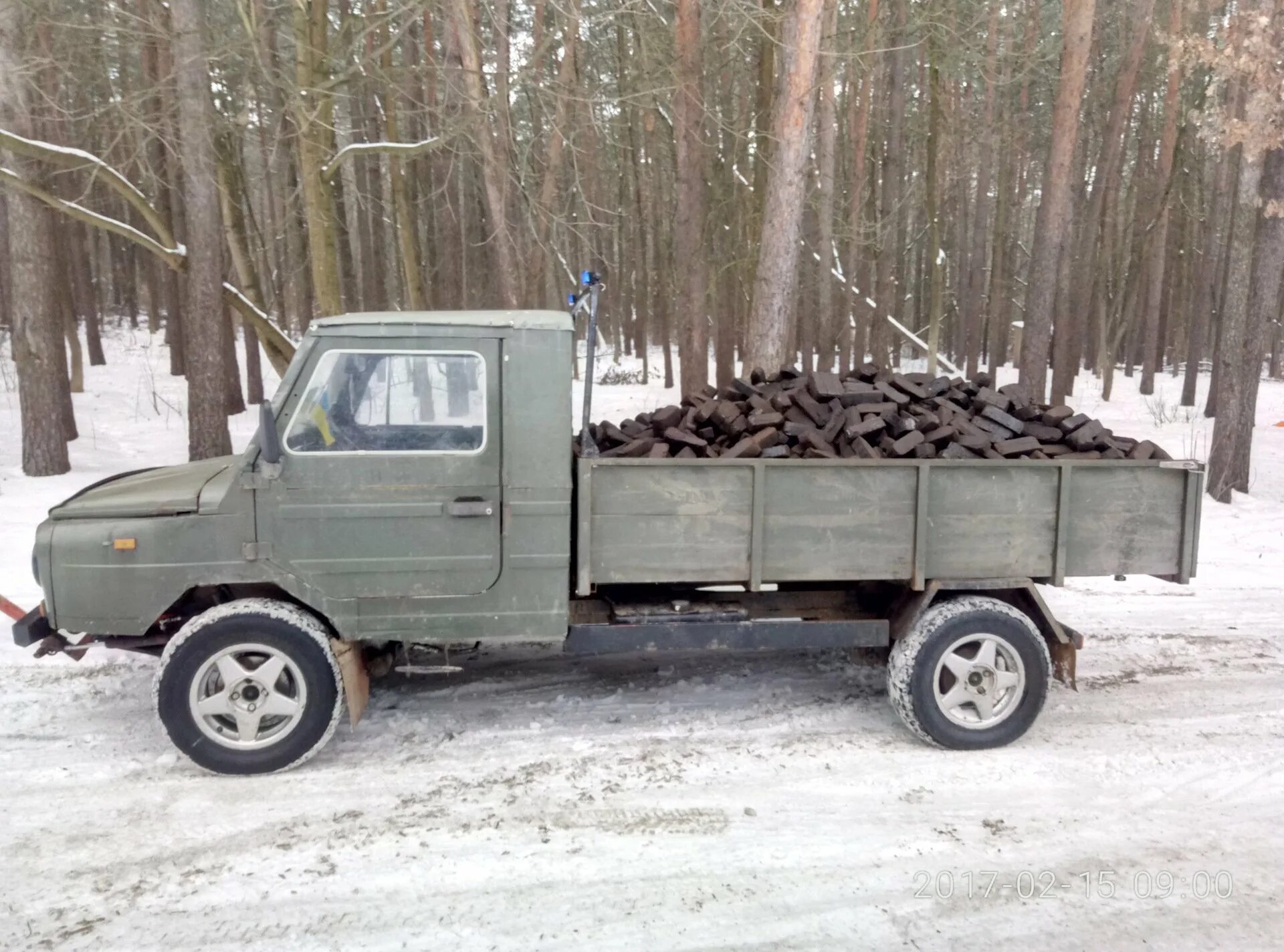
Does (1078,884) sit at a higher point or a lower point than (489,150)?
lower

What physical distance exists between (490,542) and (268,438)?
112 centimetres

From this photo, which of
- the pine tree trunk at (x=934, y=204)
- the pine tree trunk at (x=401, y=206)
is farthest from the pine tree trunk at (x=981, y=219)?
the pine tree trunk at (x=401, y=206)

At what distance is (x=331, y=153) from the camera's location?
34.5 ft

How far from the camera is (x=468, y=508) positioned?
4234 millimetres

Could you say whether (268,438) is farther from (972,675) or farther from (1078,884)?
(1078,884)

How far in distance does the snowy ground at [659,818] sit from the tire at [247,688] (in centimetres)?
15

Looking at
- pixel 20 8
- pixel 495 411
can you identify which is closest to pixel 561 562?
pixel 495 411

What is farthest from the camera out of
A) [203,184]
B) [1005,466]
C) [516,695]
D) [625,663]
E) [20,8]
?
[20,8]

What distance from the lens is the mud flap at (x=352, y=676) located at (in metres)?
4.30

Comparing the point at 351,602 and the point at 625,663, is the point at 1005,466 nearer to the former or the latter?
the point at 625,663

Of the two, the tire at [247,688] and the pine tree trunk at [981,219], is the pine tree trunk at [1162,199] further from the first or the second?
the tire at [247,688]

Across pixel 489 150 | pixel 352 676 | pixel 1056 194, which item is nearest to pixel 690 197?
pixel 489 150

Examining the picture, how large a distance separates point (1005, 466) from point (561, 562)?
232cm

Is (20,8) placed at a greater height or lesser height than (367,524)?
greater
